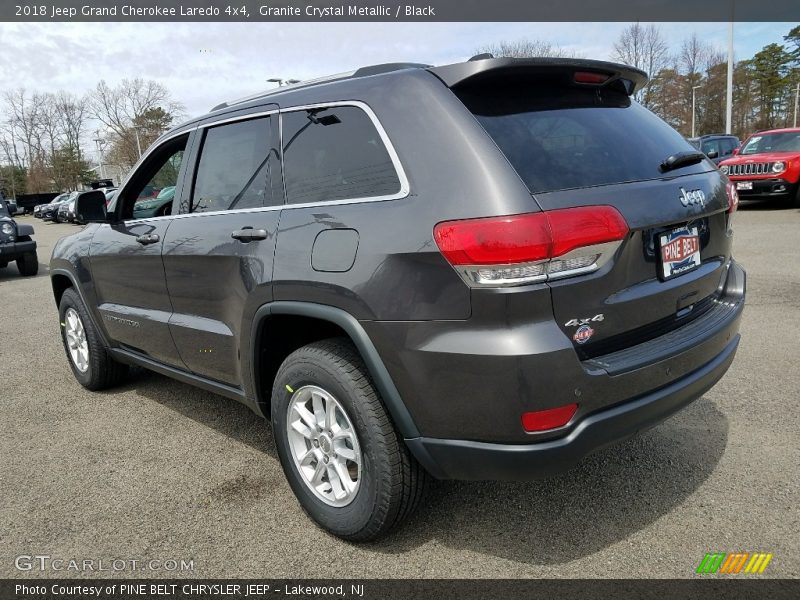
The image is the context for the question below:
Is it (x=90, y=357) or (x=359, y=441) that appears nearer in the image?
(x=359, y=441)

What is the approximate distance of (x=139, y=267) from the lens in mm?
3770

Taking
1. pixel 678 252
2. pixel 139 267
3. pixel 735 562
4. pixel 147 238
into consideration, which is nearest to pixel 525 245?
pixel 678 252

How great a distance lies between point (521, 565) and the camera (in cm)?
242

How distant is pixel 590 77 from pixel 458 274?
3.73ft

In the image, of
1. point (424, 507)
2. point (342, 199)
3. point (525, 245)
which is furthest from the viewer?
point (424, 507)

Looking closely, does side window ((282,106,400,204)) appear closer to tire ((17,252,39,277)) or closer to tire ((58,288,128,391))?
tire ((58,288,128,391))

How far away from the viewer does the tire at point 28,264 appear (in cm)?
1217

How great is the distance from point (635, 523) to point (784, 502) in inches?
26.9

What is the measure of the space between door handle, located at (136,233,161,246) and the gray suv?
1.90ft

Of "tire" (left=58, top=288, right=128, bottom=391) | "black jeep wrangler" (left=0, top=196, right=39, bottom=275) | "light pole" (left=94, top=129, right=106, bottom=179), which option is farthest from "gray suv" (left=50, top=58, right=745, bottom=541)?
"light pole" (left=94, top=129, right=106, bottom=179)

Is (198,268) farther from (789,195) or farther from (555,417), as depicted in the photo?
(789,195)

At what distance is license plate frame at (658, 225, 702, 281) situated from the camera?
7.73 ft

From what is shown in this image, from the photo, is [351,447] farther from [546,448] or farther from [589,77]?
[589,77]

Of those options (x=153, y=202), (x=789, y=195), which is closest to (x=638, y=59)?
(x=789, y=195)
